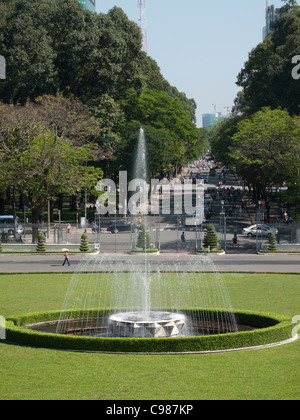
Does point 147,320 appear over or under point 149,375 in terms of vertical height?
over

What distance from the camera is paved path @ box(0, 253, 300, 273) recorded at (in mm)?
46125

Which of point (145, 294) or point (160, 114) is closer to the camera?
point (145, 294)

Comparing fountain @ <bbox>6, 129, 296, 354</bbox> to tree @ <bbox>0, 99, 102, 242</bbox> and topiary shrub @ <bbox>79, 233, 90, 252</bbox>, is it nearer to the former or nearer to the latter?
topiary shrub @ <bbox>79, 233, 90, 252</bbox>

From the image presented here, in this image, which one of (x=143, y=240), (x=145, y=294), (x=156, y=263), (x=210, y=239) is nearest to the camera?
(x=145, y=294)

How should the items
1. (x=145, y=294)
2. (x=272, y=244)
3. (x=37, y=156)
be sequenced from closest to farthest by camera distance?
(x=145, y=294)
(x=272, y=244)
(x=37, y=156)

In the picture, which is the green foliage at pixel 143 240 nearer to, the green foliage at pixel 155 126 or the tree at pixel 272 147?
the tree at pixel 272 147

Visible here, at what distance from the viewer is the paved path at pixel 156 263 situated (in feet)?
151

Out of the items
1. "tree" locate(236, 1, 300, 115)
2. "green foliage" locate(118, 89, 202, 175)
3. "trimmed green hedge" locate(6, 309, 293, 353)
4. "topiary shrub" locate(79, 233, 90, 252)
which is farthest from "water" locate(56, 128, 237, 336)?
"tree" locate(236, 1, 300, 115)

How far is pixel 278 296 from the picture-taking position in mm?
33750

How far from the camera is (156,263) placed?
49906 millimetres

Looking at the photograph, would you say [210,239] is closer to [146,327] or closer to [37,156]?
[37,156]

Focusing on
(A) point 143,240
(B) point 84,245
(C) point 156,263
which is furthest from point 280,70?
(C) point 156,263

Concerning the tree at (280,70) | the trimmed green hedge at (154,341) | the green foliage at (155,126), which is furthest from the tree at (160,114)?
the trimmed green hedge at (154,341)
